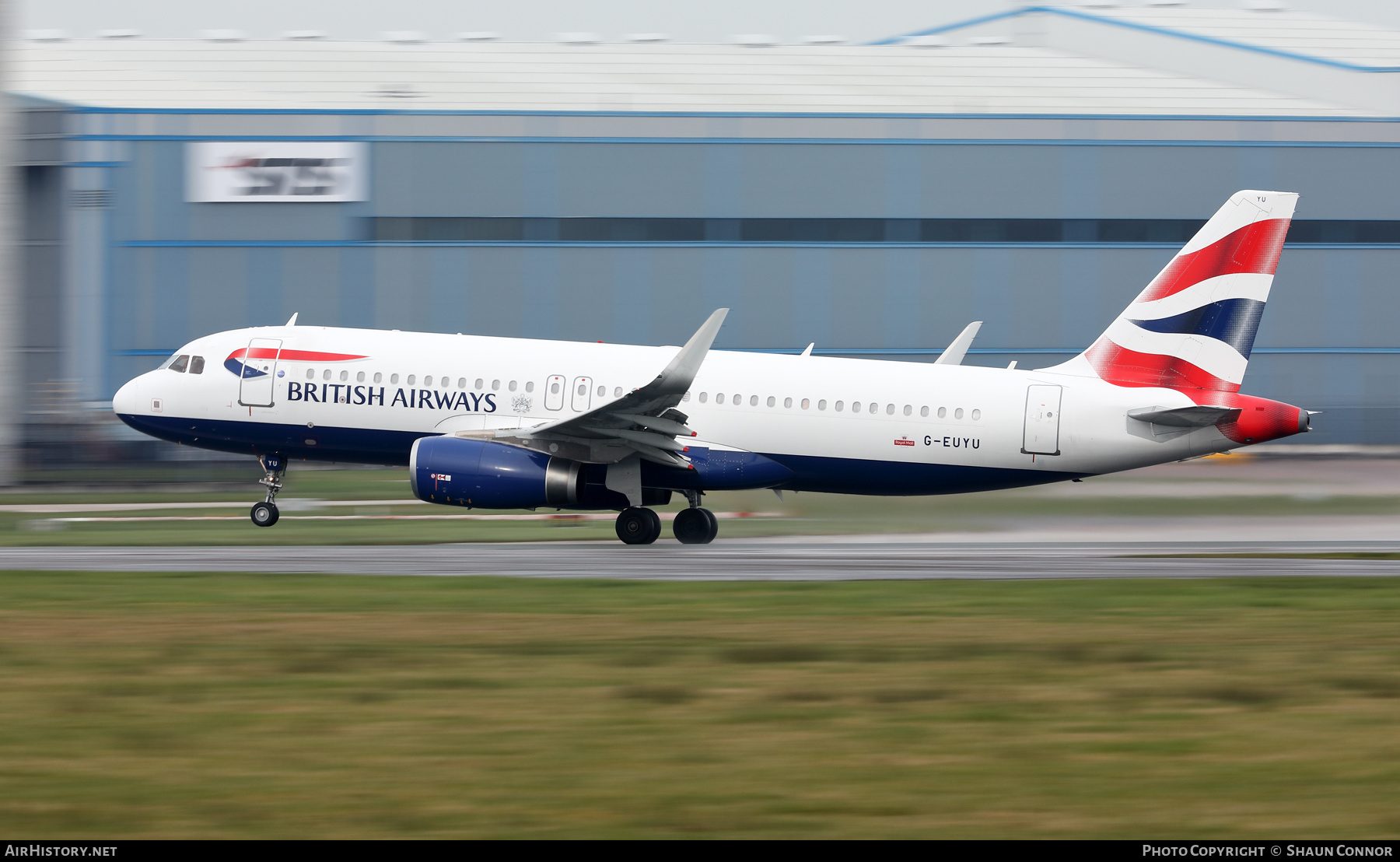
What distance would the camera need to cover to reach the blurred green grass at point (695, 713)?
27.3ft

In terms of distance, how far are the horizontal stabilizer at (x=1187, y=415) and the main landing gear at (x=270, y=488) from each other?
1542cm

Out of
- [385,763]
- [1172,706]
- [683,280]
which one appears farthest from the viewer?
[683,280]

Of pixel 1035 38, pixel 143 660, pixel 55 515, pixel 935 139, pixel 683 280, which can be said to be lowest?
pixel 55 515

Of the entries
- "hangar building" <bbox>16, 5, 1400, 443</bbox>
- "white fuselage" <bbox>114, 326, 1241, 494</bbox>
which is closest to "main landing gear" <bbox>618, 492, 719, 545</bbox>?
"white fuselage" <bbox>114, 326, 1241, 494</bbox>

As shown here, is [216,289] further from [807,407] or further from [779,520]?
[807,407]

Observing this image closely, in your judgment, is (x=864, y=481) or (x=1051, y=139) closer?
(x=864, y=481)

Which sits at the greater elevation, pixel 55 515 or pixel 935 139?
pixel 935 139

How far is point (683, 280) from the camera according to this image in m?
48.2

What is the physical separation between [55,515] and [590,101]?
26102 millimetres

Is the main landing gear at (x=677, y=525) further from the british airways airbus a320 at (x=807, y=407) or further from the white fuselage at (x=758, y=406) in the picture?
the white fuselage at (x=758, y=406)

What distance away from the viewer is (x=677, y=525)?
82.0ft

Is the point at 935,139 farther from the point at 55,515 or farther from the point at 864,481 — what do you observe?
the point at 55,515

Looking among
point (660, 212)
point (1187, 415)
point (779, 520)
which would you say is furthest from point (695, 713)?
point (660, 212)

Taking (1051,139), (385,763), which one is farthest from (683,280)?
(385,763)
